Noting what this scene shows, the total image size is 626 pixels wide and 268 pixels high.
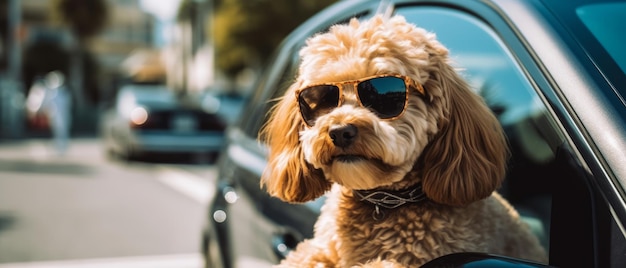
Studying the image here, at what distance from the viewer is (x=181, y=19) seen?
4381cm

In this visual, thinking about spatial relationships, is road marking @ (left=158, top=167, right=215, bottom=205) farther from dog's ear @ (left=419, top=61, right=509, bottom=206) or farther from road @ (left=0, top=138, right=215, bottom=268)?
dog's ear @ (left=419, top=61, right=509, bottom=206)

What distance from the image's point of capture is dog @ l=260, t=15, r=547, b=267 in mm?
1769

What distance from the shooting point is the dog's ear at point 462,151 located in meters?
1.71

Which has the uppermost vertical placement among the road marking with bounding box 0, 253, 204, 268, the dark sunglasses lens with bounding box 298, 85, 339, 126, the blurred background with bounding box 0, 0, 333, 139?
the blurred background with bounding box 0, 0, 333, 139

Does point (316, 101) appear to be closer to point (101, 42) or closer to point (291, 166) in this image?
point (291, 166)

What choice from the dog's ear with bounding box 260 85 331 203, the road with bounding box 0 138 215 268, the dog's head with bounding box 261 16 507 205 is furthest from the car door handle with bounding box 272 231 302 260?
the road with bounding box 0 138 215 268

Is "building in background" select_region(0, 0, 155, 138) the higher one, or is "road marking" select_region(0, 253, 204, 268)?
"building in background" select_region(0, 0, 155, 138)

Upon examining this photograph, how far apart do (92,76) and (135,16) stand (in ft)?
53.3

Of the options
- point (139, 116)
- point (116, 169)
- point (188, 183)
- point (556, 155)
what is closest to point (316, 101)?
point (556, 155)

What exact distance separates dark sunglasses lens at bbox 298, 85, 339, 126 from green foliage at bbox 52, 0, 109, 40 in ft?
131

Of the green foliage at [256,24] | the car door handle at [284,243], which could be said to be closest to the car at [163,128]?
the car door handle at [284,243]

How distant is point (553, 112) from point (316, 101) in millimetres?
628

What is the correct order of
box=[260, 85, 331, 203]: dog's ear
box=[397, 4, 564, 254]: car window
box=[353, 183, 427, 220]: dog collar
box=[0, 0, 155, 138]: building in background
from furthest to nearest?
box=[0, 0, 155, 138]: building in background, box=[397, 4, 564, 254]: car window, box=[260, 85, 331, 203]: dog's ear, box=[353, 183, 427, 220]: dog collar

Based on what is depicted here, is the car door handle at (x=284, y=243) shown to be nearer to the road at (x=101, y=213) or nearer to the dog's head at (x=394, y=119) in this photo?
the dog's head at (x=394, y=119)
